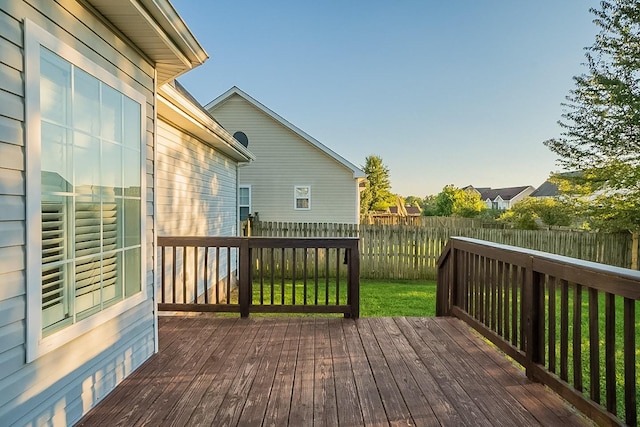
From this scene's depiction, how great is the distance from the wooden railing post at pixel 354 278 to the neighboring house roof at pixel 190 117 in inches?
102

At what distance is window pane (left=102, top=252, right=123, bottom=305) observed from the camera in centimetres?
228

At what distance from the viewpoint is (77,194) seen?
2006 mm

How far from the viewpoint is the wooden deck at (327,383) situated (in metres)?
2.04

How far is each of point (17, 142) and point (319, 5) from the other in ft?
35.0

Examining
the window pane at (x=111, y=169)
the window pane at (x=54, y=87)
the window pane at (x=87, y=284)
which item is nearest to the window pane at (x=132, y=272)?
the window pane at (x=87, y=284)

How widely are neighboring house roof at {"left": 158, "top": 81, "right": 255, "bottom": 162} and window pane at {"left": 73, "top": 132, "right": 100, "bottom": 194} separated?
1.67 metres

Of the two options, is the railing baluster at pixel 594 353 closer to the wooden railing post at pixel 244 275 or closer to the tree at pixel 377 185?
the wooden railing post at pixel 244 275

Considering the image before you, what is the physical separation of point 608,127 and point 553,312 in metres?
9.68

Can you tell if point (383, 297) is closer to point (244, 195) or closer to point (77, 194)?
point (77, 194)

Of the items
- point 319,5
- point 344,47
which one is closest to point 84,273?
point 319,5

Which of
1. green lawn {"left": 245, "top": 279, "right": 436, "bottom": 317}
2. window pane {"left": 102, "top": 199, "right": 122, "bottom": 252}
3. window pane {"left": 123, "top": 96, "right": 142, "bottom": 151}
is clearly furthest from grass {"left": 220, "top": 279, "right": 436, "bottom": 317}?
window pane {"left": 123, "top": 96, "right": 142, "bottom": 151}

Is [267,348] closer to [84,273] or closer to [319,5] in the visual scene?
[84,273]

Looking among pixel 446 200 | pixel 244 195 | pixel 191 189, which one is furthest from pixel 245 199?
pixel 446 200

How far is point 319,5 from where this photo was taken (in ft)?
34.4
